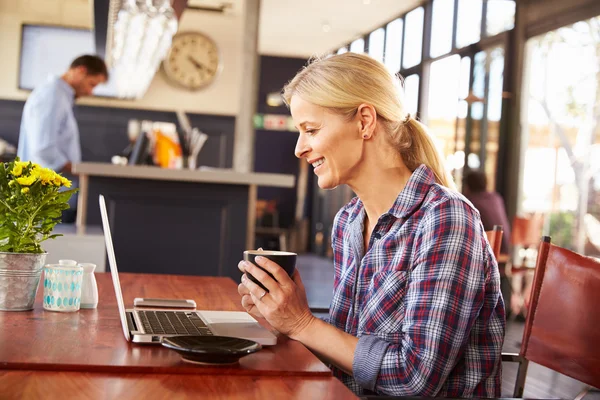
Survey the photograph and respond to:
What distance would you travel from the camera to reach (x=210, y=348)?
1.02m

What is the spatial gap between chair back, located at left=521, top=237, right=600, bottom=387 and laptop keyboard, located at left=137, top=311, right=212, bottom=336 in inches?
26.8

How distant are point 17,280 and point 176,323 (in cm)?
33

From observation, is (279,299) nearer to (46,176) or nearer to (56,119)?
(46,176)

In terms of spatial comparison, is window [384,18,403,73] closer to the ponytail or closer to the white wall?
the white wall

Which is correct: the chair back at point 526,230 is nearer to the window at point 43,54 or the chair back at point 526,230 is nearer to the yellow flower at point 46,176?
the window at point 43,54

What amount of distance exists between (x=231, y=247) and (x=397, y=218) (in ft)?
9.65

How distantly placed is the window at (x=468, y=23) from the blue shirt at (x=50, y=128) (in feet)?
14.2

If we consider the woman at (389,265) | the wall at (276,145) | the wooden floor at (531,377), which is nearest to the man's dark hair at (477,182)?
the wooden floor at (531,377)

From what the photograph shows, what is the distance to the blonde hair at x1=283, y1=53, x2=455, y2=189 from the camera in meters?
1.49

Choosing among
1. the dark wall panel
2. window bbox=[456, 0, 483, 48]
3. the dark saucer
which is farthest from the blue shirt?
window bbox=[456, 0, 483, 48]

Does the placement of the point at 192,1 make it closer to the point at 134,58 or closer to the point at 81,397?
the point at 134,58

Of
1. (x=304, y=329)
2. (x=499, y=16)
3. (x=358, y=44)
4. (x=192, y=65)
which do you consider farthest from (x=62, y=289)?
(x=358, y=44)

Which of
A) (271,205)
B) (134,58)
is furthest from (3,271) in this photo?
(271,205)

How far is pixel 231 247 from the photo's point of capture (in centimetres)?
434
